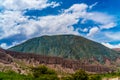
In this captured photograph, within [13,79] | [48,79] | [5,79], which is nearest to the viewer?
[5,79]

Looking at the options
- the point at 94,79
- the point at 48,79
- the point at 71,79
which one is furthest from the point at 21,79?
the point at 94,79

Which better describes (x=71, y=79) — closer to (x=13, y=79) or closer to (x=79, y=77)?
(x=79, y=77)

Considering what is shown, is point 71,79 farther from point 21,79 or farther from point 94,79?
point 21,79

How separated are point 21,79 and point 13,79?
5.41 metres

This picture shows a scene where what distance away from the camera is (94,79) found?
549 feet

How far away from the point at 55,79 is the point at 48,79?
30.5 feet

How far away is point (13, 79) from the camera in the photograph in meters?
123

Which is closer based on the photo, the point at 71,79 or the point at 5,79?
the point at 5,79

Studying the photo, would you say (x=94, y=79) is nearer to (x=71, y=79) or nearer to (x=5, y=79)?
(x=71, y=79)

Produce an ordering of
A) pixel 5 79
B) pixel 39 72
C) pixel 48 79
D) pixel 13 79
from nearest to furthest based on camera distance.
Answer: pixel 5 79 → pixel 13 79 → pixel 48 79 → pixel 39 72

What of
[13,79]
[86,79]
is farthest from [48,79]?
[13,79]

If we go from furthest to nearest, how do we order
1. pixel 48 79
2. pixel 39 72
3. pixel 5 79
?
pixel 39 72
pixel 48 79
pixel 5 79

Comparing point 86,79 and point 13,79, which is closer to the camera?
point 13,79

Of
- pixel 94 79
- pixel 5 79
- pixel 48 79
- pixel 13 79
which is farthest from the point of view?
pixel 94 79
